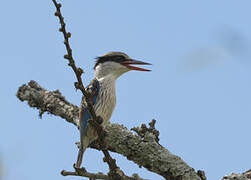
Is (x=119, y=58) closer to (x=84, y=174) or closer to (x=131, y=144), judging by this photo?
(x=131, y=144)

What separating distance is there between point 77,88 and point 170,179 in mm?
1559

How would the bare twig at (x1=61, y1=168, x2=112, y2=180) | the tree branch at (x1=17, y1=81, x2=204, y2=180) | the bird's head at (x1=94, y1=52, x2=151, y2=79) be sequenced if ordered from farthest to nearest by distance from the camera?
the bird's head at (x1=94, y1=52, x2=151, y2=79)
the tree branch at (x1=17, y1=81, x2=204, y2=180)
the bare twig at (x1=61, y1=168, x2=112, y2=180)

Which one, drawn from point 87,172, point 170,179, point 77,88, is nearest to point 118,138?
point 170,179

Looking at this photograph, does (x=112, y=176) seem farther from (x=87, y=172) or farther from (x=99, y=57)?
(x=99, y=57)

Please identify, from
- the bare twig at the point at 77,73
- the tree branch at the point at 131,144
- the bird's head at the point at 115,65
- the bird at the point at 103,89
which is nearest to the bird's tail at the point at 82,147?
the bird at the point at 103,89

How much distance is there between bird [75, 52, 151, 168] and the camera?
16.1 feet

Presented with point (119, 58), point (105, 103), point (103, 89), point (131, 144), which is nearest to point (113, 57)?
point (119, 58)

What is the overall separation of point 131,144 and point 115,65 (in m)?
1.10

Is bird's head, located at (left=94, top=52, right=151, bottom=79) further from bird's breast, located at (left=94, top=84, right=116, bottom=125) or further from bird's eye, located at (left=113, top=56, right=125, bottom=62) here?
bird's breast, located at (left=94, top=84, right=116, bottom=125)

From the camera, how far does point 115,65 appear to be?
18.4 ft

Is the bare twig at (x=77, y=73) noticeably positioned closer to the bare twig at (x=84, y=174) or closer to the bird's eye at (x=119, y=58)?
the bare twig at (x=84, y=174)

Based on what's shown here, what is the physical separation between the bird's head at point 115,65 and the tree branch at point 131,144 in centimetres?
53

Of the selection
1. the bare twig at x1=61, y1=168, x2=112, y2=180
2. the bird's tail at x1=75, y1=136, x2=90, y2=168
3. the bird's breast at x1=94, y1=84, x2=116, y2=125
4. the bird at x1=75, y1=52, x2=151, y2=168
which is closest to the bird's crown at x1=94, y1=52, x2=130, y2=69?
the bird at x1=75, y1=52, x2=151, y2=168

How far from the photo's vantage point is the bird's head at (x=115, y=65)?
18.1 ft
